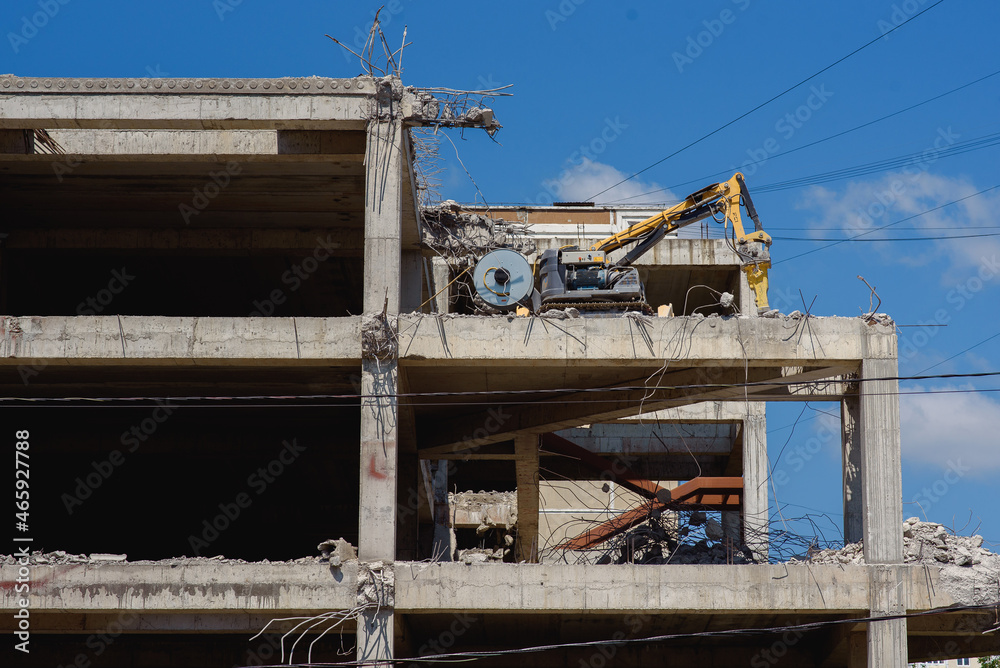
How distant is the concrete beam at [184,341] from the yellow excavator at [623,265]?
4.50 m

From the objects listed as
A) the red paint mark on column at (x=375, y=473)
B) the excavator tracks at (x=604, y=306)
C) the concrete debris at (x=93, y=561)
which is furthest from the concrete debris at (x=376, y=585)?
the excavator tracks at (x=604, y=306)

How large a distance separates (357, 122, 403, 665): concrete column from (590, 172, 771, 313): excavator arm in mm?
4627

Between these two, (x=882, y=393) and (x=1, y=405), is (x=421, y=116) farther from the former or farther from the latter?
(x=1, y=405)

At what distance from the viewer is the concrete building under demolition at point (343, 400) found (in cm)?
1617

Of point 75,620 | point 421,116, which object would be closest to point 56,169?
point 421,116

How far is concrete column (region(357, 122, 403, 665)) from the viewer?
15.9m

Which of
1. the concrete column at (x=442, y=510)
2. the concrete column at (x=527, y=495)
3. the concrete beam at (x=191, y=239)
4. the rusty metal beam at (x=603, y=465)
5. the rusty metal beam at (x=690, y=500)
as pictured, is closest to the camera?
the concrete beam at (x=191, y=239)

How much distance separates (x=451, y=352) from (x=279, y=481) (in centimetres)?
1226

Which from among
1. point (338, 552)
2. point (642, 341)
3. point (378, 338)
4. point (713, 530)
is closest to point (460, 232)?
point (378, 338)

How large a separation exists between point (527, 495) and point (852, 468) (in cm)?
977

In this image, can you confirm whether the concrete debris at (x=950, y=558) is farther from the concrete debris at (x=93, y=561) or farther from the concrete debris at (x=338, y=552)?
the concrete debris at (x=93, y=561)

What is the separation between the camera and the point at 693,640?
19.5m

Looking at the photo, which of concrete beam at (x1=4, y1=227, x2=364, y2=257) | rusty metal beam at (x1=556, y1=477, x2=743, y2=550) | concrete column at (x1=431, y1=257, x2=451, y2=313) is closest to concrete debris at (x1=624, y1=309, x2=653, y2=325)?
concrete beam at (x1=4, y1=227, x2=364, y2=257)

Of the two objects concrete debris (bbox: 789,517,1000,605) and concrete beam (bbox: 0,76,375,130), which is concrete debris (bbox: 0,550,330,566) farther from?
concrete debris (bbox: 789,517,1000,605)
